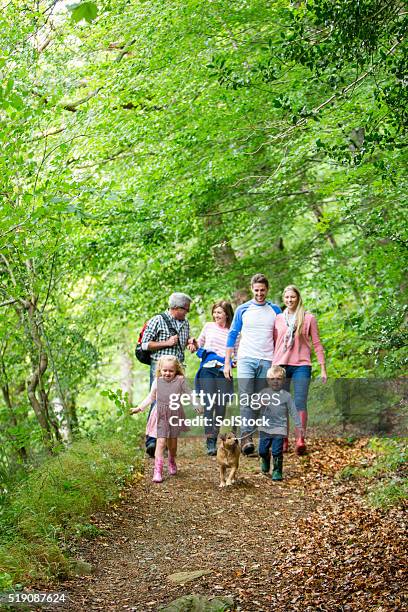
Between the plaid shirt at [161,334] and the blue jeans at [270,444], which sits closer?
the blue jeans at [270,444]

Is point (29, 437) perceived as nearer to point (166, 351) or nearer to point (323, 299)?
point (166, 351)

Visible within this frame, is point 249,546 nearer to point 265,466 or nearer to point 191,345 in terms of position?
point 265,466

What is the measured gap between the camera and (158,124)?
10555 mm

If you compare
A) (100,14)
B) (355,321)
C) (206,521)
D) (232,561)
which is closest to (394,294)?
(355,321)

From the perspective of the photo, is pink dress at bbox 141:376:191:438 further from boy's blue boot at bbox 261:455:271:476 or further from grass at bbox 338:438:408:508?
grass at bbox 338:438:408:508

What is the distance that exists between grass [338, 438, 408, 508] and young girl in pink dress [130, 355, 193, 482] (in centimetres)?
199

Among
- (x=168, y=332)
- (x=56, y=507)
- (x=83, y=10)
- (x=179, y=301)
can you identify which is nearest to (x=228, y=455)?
(x=168, y=332)

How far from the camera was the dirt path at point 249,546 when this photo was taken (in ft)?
16.5

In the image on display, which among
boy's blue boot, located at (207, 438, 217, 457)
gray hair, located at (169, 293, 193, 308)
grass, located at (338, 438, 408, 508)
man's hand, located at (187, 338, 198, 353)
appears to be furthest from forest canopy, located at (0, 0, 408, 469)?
boy's blue boot, located at (207, 438, 217, 457)

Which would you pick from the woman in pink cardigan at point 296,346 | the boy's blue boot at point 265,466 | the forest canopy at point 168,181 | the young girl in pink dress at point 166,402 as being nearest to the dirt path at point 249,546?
the boy's blue boot at point 265,466

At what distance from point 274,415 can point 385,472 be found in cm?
134

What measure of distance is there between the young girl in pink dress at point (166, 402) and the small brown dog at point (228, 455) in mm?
624

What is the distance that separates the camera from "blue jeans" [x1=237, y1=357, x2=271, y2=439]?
8281 mm

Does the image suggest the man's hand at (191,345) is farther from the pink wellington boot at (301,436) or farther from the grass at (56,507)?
the grass at (56,507)
